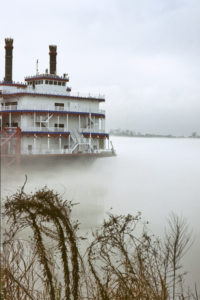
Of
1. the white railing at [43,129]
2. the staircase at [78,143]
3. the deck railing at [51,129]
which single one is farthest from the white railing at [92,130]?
the white railing at [43,129]

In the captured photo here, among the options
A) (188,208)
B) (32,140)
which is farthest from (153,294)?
(32,140)

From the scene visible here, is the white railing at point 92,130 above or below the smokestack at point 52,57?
below

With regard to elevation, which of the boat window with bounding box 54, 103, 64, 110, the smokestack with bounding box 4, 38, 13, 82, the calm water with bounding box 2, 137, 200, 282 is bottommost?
the calm water with bounding box 2, 137, 200, 282

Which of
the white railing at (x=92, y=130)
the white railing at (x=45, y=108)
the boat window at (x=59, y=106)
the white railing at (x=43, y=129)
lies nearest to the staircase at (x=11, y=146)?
the white railing at (x=43, y=129)

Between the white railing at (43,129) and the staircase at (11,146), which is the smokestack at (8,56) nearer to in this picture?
the white railing at (43,129)

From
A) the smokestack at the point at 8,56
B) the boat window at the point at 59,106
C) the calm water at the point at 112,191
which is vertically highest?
the smokestack at the point at 8,56

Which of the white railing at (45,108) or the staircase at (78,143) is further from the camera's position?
the staircase at (78,143)

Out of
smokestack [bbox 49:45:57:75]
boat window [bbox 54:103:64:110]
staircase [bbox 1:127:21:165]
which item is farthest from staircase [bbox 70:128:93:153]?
smokestack [bbox 49:45:57:75]

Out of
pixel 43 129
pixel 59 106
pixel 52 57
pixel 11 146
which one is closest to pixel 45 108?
pixel 59 106

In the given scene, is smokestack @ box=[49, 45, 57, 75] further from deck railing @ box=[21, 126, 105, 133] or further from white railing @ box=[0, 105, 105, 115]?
deck railing @ box=[21, 126, 105, 133]

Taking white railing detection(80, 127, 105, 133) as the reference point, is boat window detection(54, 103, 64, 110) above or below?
above

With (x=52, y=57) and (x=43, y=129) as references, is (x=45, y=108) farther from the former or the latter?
(x=52, y=57)

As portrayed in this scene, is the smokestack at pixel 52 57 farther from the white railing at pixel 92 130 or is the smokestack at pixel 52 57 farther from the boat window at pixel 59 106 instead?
the white railing at pixel 92 130

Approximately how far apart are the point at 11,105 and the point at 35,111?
3558mm
